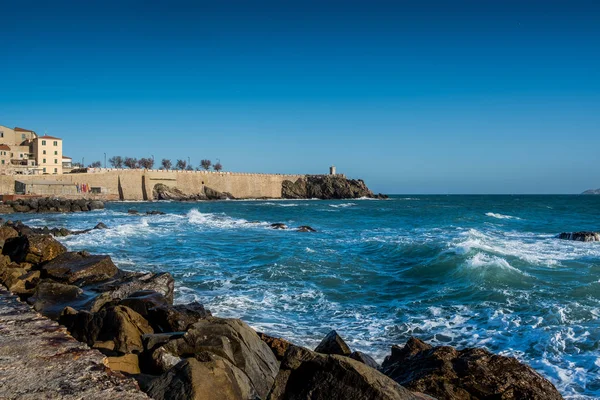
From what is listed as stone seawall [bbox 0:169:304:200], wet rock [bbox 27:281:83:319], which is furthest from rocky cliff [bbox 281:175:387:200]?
wet rock [bbox 27:281:83:319]

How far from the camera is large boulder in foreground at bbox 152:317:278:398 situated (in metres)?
4.84

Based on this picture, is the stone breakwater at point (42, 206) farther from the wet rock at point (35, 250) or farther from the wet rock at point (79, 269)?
the wet rock at point (79, 269)

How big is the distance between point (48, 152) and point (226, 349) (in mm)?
80875

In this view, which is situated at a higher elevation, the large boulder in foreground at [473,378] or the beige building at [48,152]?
the beige building at [48,152]

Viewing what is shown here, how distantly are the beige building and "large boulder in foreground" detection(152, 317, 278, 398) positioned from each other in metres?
79.0

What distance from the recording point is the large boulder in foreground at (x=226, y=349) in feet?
15.9

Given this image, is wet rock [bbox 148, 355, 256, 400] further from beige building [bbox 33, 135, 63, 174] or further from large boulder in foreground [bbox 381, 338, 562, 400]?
beige building [bbox 33, 135, 63, 174]

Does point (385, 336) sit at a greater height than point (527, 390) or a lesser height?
lesser

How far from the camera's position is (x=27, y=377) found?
3.95 metres

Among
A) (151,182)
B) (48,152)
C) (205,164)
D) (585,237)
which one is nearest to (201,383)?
(585,237)

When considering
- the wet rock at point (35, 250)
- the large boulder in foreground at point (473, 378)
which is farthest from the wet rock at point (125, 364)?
the wet rock at point (35, 250)

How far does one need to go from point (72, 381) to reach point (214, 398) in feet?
4.19

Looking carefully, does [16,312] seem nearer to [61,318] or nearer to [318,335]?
[61,318]

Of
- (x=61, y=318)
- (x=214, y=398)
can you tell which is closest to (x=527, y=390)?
(x=214, y=398)
